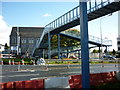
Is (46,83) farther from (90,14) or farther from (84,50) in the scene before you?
(90,14)

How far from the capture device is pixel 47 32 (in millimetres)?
39531

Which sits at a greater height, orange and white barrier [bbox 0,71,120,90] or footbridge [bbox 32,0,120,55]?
footbridge [bbox 32,0,120,55]

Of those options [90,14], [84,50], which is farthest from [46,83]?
[90,14]

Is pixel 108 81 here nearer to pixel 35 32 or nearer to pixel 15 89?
pixel 15 89

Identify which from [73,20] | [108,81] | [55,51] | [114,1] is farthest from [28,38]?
[108,81]

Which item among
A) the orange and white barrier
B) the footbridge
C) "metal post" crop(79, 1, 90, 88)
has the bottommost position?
the orange and white barrier

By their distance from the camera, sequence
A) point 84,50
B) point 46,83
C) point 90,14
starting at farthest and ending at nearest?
1. point 90,14
2. point 84,50
3. point 46,83

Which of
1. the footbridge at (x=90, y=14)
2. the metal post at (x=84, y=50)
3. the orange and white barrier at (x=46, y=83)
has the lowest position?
the orange and white barrier at (x=46, y=83)

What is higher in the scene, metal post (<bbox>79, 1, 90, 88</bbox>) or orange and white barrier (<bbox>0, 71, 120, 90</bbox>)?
metal post (<bbox>79, 1, 90, 88</bbox>)

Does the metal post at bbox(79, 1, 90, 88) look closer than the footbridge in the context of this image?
Yes

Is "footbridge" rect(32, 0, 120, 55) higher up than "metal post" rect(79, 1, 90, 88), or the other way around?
"footbridge" rect(32, 0, 120, 55)

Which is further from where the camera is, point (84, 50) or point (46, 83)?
point (84, 50)

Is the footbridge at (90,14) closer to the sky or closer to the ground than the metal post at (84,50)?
closer to the sky

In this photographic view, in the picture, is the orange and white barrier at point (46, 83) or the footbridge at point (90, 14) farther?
the footbridge at point (90, 14)
